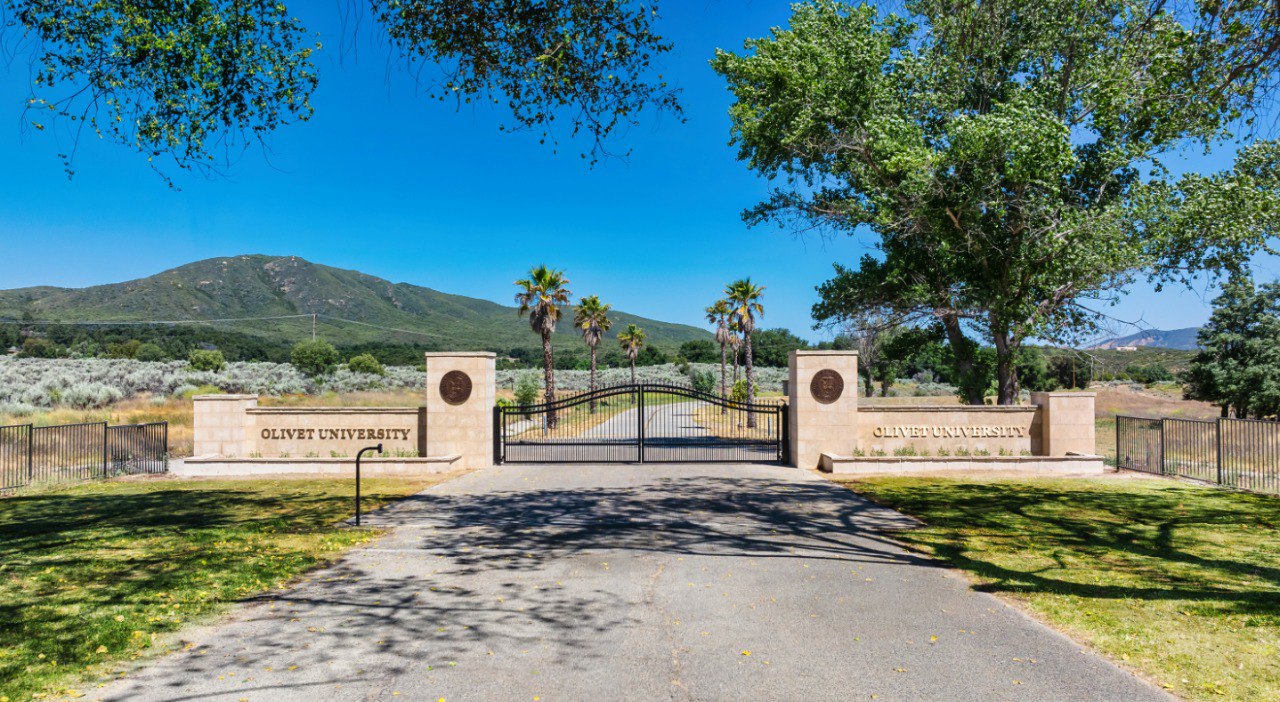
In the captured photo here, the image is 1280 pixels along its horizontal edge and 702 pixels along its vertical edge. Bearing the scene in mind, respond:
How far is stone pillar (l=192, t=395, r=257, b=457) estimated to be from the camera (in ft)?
55.7

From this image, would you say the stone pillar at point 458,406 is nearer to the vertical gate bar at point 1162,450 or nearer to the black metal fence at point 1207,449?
the black metal fence at point 1207,449

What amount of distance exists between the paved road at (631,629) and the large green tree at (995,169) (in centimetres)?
1256

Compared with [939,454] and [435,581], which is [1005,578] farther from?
[939,454]

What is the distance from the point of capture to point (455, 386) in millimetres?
16953

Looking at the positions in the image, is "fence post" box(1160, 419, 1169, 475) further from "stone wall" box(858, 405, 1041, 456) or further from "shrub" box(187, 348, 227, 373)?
"shrub" box(187, 348, 227, 373)

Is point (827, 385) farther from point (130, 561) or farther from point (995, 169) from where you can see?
point (130, 561)

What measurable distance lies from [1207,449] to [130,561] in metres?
20.6

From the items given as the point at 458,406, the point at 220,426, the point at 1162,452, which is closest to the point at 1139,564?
the point at 1162,452

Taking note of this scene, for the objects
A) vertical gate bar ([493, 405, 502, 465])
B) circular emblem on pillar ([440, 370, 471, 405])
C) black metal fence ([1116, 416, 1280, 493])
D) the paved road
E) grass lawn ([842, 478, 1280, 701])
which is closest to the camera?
the paved road

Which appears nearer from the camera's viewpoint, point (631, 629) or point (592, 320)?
point (631, 629)

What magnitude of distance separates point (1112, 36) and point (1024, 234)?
19.9 ft

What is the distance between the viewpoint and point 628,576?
7.21m

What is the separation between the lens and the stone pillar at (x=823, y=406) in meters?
16.8

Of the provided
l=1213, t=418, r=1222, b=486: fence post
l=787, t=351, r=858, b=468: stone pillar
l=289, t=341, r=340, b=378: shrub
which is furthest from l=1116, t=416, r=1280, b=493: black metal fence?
l=289, t=341, r=340, b=378: shrub
